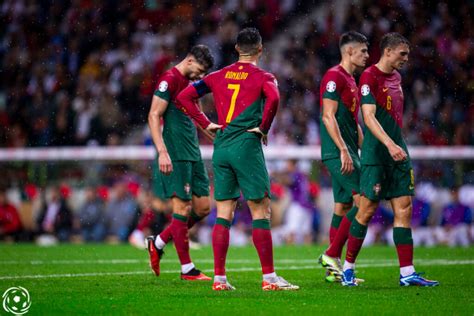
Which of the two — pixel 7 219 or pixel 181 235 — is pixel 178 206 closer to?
pixel 181 235

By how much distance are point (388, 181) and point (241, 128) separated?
1635mm

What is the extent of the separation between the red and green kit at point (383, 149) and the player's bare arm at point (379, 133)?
81 mm

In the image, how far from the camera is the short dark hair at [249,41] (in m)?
8.38

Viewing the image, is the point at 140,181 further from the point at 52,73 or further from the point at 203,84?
the point at 203,84

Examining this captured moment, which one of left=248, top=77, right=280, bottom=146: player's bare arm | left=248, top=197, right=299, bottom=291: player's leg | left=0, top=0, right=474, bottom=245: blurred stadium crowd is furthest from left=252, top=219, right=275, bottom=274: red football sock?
left=0, top=0, right=474, bottom=245: blurred stadium crowd

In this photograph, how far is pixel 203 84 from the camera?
872 cm

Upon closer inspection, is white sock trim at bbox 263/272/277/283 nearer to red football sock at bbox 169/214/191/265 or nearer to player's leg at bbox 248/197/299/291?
player's leg at bbox 248/197/299/291

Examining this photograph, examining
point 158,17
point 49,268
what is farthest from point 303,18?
point 49,268

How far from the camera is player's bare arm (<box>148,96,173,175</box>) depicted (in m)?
9.64

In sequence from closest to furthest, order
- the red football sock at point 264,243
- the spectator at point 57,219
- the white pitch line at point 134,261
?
the red football sock at point 264,243
the white pitch line at point 134,261
the spectator at point 57,219

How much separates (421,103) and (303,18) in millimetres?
4924

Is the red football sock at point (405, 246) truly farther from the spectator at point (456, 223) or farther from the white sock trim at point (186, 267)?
the spectator at point (456, 223)

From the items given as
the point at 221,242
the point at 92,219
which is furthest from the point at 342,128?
the point at 92,219

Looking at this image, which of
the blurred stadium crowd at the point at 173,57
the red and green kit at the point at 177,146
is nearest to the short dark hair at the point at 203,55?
the red and green kit at the point at 177,146
